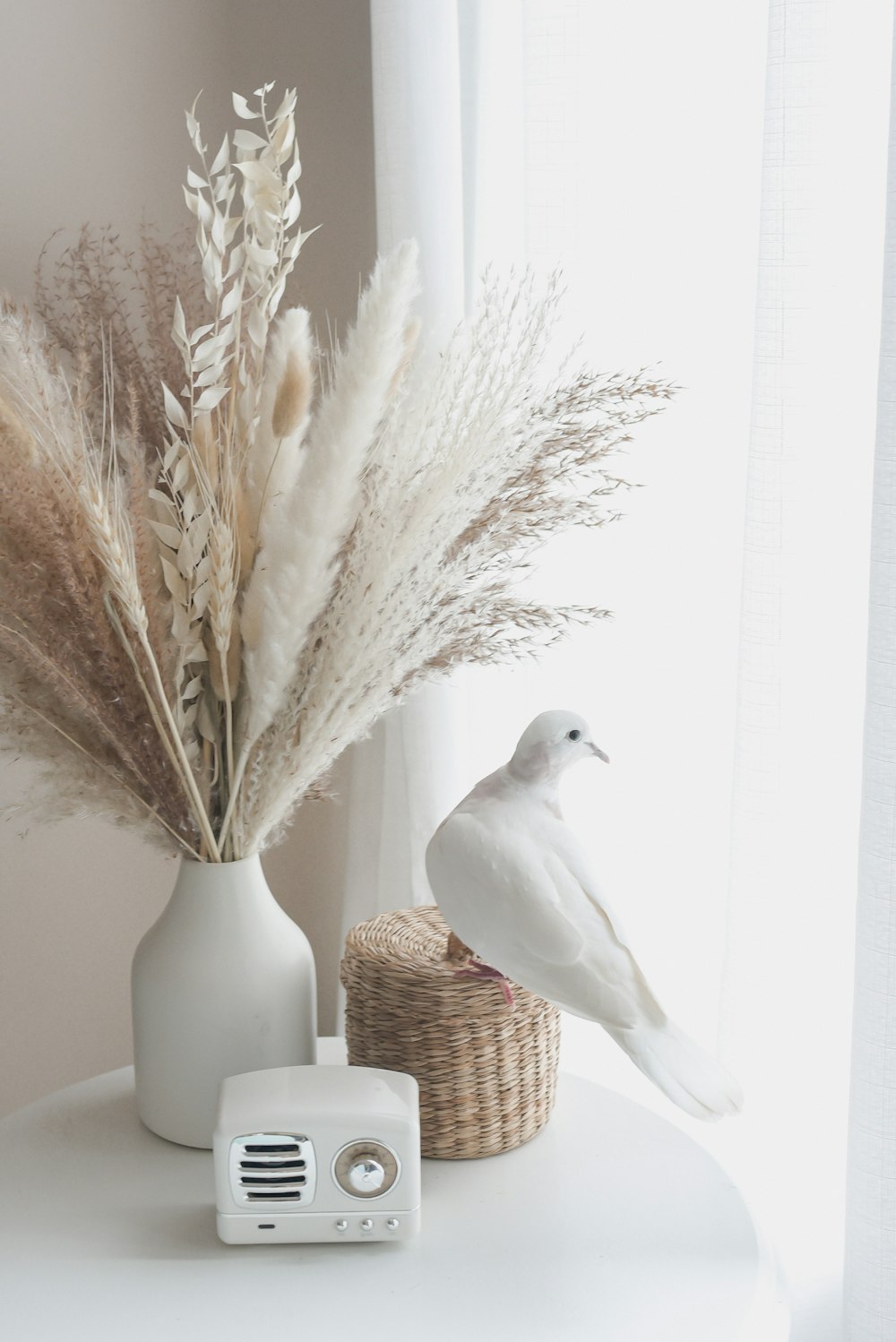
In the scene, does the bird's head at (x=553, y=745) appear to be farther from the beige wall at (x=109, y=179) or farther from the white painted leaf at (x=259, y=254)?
the beige wall at (x=109, y=179)

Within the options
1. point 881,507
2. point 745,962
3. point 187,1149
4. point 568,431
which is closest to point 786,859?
point 745,962

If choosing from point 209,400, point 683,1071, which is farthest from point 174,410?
point 683,1071

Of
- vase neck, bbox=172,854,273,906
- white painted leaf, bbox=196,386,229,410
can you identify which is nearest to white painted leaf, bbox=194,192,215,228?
white painted leaf, bbox=196,386,229,410

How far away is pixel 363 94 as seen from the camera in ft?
4.72

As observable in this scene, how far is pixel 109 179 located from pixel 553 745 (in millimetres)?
789

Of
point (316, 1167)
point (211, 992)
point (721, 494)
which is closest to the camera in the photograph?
point (316, 1167)

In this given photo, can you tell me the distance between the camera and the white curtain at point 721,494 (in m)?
0.95

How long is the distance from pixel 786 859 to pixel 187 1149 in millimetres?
504

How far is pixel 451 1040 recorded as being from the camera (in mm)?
896

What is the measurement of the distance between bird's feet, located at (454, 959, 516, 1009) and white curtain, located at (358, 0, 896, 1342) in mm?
237

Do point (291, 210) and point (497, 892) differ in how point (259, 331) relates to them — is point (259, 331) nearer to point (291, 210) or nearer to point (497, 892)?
point (291, 210)

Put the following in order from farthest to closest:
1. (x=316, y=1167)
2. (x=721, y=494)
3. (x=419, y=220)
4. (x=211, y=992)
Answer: (x=419, y=220), (x=721, y=494), (x=211, y=992), (x=316, y=1167)

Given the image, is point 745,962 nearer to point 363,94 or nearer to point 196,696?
point 196,696

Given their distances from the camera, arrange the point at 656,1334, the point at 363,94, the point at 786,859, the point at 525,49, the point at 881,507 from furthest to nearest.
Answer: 1. the point at 363,94
2. the point at 525,49
3. the point at 786,859
4. the point at 881,507
5. the point at 656,1334
